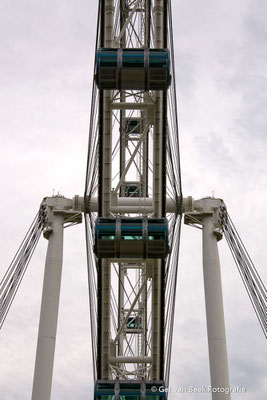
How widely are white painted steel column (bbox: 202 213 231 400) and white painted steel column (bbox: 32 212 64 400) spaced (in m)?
6.51

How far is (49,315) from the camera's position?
→ 127 feet

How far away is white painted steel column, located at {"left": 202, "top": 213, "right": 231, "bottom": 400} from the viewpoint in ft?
123

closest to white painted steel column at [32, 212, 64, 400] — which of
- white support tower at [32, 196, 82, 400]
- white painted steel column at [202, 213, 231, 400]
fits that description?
white support tower at [32, 196, 82, 400]

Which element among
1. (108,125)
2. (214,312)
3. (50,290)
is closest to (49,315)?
(50,290)

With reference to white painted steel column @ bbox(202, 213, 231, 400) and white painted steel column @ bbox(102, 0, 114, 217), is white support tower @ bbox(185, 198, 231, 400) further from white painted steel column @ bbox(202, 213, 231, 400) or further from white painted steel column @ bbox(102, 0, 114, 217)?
white painted steel column @ bbox(102, 0, 114, 217)

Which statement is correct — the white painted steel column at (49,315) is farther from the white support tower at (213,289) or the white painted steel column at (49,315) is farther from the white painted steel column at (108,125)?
the white support tower at (213,289)

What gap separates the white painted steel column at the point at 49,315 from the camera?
37.3 meters

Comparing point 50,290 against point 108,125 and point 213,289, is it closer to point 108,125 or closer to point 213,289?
point 213,289

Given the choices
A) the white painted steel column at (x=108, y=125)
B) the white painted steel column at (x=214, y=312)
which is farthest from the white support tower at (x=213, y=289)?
the white painted steel column at (x=108, y=125)

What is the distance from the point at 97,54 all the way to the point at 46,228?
390 inches

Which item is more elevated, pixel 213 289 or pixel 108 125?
pixel 108 125

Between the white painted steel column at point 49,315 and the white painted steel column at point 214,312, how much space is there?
6509mm

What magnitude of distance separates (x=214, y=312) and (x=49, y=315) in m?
7.08

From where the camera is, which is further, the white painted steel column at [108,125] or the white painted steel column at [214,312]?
the white painted steel column at [214,312]
